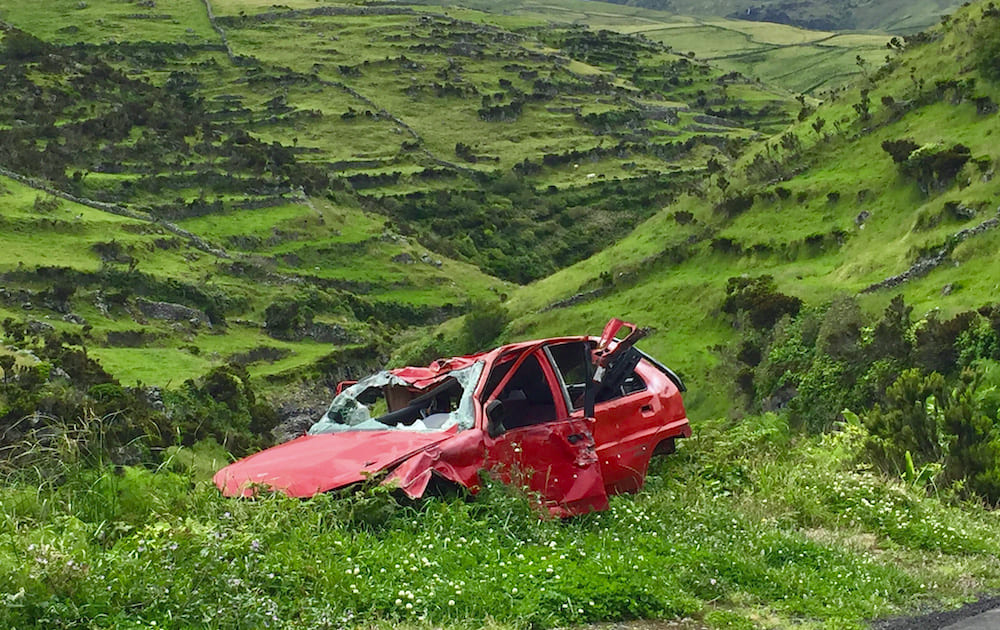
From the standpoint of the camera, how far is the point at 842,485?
10211 millimetres

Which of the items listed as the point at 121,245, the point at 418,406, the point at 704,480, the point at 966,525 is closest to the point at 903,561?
the point at 966,525

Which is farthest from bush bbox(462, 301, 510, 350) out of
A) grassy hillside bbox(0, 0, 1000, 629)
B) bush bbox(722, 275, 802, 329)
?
bush bbox(722, 275, 802, 329)

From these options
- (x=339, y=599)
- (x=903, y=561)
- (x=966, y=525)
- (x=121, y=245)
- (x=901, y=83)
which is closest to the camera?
(x=339, y=599)

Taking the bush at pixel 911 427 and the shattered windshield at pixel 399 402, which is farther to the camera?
the bush at pixel 911 427

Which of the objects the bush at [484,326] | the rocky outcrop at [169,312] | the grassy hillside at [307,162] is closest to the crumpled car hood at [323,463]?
the grassy hillside at [307,162]

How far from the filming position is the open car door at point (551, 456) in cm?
837

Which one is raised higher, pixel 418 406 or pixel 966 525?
pixel 418 406

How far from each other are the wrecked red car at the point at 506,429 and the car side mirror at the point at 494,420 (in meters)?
0.01

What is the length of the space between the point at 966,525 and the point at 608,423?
11.9 ft

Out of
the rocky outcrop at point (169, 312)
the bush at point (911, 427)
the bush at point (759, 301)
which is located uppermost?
the bush at point (911, 427)

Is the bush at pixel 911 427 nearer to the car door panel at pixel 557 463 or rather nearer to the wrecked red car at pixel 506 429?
the wrecked red car at pixel 506 429

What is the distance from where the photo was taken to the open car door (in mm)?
8367

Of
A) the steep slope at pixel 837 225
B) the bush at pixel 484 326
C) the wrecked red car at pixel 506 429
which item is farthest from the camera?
the bush at pixel 484 326

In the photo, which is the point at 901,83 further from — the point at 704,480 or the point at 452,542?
the point at 452,542
